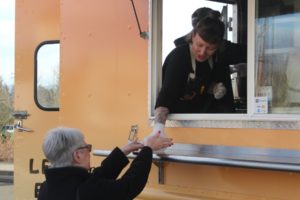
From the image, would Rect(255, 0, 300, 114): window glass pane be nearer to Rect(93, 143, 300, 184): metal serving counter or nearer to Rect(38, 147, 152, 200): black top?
Rect(93, 143, 300, 184): metal serving counter

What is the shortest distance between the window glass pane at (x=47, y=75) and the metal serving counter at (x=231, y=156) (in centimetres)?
181

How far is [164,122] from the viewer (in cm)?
281

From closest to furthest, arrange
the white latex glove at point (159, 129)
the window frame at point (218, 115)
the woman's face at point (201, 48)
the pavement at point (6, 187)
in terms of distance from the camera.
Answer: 1. the window frame at point (218, 115)
2. the white latex glove at point (159, 129)
3. the woman's face at point (201, 48)
4. the pavement at point (6, 187)

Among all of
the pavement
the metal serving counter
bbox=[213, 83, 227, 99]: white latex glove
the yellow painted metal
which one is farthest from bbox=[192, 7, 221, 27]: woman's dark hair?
the pavement

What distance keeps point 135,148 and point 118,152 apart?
0.09 metres

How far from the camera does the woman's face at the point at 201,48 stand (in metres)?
2.83

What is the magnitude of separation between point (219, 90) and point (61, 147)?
3.37 feet

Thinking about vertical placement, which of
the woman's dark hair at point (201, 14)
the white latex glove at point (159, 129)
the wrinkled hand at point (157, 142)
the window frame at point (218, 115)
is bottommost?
the wrinkled hand at point (157, 142)

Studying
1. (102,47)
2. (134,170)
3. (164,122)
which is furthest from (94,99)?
(134,170)

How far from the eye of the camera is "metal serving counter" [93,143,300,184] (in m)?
2.32

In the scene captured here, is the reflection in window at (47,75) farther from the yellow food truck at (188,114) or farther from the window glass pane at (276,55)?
the window glass pane at (276,55)

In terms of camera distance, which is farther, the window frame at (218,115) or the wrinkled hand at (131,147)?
the wrinkled hand at (131,147)

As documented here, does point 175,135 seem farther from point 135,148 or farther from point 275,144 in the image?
point 275,144

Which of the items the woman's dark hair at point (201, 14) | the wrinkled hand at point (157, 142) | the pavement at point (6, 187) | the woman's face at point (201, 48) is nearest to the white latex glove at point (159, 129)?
the wrinkled hand at point (157, 142)
